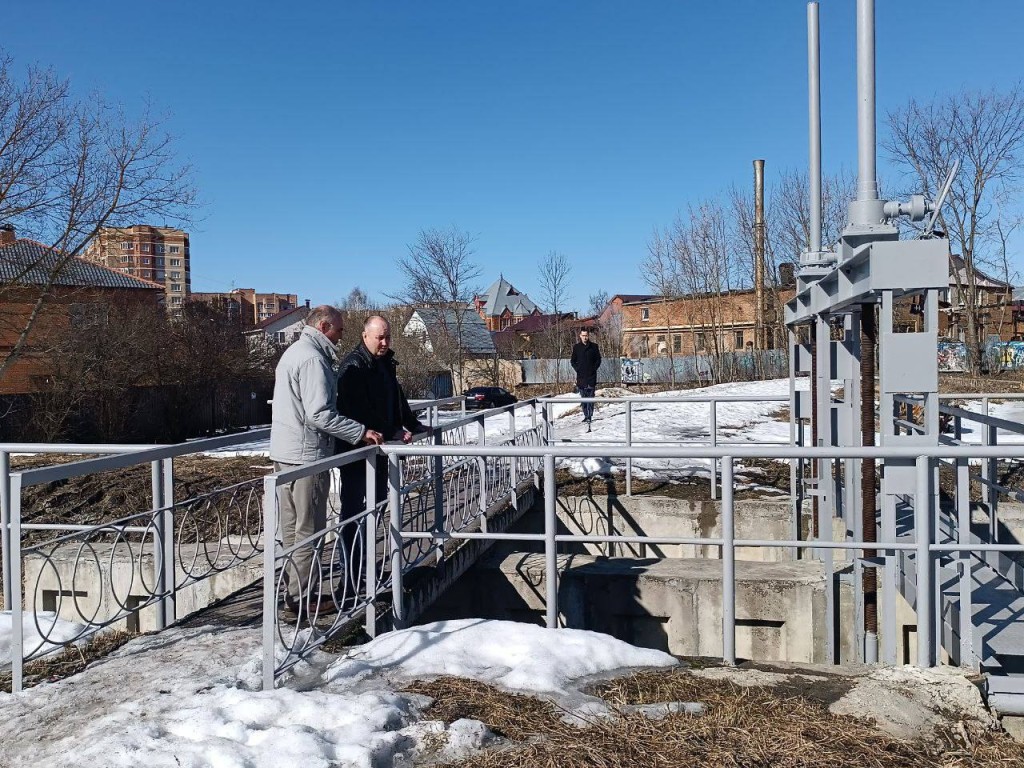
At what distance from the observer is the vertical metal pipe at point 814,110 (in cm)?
771

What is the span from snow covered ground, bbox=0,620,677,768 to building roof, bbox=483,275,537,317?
90.2m

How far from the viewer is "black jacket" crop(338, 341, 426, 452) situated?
18.5ft

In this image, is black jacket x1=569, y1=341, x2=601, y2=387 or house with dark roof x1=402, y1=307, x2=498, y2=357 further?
house with dark roof x1=402, y1=307, x2=498, y2=357

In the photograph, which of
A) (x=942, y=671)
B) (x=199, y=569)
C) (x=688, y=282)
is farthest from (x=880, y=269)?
(x=688, y=282)

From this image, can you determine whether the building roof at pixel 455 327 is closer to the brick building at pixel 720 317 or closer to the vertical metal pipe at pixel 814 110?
the brick building at pixel 720 317

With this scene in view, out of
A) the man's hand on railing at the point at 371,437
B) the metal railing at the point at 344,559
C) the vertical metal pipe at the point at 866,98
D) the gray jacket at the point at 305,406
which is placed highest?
the vertical metal pipe at the point at 866,98

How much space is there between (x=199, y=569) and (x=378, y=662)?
4054 millimetres

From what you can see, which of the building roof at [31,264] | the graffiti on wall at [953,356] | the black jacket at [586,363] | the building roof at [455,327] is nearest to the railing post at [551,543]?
the black jacket at [586,363]

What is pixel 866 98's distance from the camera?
226 inches

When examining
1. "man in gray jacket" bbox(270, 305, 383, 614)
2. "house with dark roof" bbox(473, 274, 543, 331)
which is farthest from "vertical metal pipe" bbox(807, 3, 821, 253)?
"house with dark roof" bbox(473, 274, 543, 331)

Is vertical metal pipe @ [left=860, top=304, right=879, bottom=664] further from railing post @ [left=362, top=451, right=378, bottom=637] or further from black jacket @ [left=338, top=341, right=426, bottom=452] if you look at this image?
railing post @ [left=362, top=451, right=378, bottom=637]

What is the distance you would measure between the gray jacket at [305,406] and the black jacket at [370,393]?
61 centimetres

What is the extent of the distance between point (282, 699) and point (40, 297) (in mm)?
19278

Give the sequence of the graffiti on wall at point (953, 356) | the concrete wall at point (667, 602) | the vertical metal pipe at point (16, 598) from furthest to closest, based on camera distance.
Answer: the graffiti on wall at point (953, 356) → the concrete wall at point (667, 602) → the vertical metal pipe at point (16, 598)
